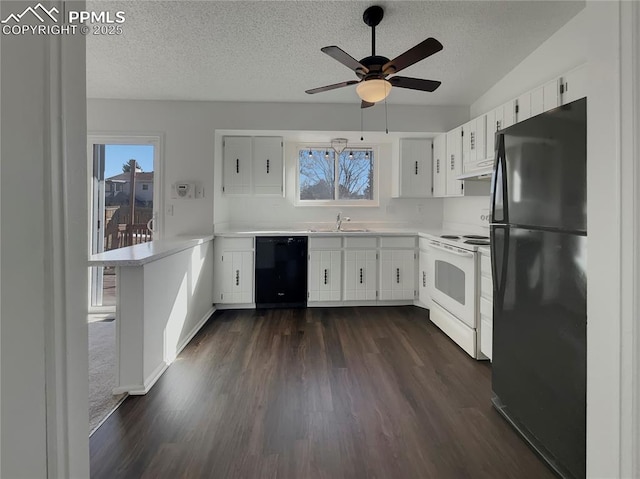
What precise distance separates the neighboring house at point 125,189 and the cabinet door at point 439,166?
11.4ft

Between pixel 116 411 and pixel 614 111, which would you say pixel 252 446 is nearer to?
pixel 116 411

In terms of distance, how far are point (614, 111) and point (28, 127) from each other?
45.6 inches

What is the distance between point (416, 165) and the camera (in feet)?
12.6

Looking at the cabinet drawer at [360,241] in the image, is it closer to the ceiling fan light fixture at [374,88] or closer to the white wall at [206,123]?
the white wall at [206,123]

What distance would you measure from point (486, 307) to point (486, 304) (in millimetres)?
23

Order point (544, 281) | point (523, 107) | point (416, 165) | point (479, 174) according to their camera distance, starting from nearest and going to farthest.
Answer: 1. point (544, 281)
2. point (523, 107)
3. point (479, 174)
4. point (416, 165)

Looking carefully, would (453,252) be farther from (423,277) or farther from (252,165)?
(252,165)

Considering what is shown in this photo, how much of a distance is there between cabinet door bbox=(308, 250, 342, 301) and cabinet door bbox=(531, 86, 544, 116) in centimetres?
227

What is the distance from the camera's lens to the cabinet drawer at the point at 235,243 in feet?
11.5

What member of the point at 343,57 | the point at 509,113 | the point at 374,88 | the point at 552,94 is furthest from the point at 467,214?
the point at 343,57

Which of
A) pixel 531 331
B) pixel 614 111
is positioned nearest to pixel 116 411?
pixel 531 331

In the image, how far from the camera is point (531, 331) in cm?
148

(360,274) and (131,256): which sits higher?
(131,256)

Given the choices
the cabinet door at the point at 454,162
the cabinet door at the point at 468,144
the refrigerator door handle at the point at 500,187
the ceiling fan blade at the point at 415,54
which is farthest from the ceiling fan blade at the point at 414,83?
the cabinet door at the point at 454,162
